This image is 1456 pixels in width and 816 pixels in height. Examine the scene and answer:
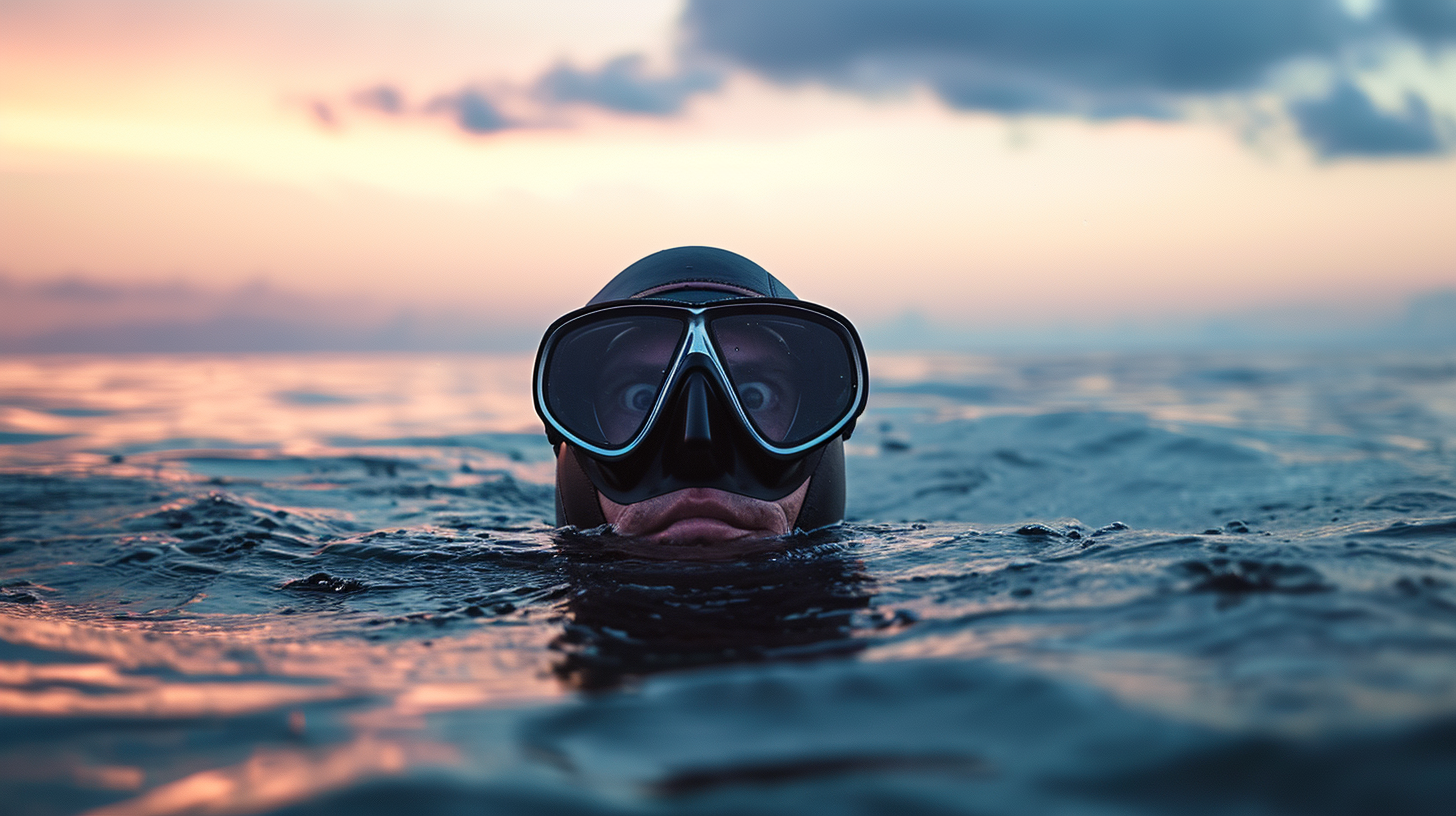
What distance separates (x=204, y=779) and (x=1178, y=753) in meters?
1.39

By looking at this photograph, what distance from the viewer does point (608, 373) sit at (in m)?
3.29

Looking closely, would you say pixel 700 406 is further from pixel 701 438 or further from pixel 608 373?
pixel 608 373

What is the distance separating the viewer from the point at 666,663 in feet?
5.64

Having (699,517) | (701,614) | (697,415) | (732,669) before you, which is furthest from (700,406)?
(732,669)

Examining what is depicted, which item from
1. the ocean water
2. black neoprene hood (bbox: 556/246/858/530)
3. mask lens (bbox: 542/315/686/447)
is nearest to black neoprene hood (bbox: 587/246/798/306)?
black neoprene hood (bbox: 556/246/858/530)

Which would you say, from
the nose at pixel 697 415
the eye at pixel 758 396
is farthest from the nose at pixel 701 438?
the eye at pixel 758 396

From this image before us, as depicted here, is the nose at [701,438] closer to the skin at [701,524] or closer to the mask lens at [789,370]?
the skin at [701,524]

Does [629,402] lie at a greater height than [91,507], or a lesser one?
greater

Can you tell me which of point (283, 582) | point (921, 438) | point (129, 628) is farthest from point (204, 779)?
point (921, 438)

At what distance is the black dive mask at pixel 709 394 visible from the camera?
2.98 meters

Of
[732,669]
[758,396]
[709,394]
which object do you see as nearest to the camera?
[732,669]

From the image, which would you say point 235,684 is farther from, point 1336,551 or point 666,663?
point 1336,551

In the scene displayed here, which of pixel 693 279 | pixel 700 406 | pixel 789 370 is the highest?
pixel 693 279

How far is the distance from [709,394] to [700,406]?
3.0 inches
